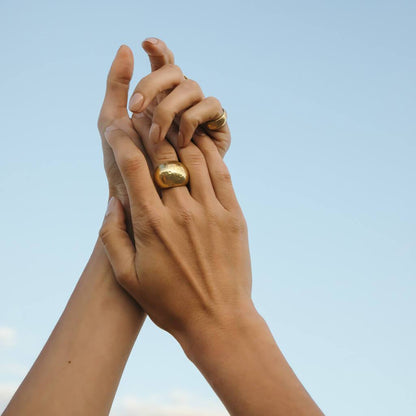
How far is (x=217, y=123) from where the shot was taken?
2.52 metres

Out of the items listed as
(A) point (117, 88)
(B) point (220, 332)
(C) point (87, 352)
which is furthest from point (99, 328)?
(A) point (117, 88)

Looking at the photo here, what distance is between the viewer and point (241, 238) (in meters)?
2.25

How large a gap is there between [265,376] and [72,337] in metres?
0.70

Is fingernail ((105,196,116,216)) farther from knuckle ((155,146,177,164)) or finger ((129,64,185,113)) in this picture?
finger ((129,64,185,113))

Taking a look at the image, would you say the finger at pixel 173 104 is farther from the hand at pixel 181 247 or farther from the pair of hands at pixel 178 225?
the hand at pixel 181 247

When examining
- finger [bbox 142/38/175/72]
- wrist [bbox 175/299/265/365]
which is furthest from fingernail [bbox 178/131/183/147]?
wrist [bbox 175/299/265/365]

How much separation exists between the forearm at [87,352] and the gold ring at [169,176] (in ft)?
1.27

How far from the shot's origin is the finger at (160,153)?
7.37 feet

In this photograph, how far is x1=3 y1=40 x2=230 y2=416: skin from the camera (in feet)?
6.49

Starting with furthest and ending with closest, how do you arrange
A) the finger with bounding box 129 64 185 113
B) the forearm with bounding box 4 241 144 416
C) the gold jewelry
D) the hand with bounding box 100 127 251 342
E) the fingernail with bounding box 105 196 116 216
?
the gold jewelry < the fingernail with bounding box 105 196 116 216 < the finger with bounding box 129 64 185 113 < the hand with bounding box 100 127 251 342 < the forearm with bounding box 4 241 144 416

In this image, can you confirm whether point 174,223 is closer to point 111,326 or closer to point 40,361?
point 111,326

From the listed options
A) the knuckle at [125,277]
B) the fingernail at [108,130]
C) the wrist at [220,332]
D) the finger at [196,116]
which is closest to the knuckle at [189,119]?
the finger at [196,116]

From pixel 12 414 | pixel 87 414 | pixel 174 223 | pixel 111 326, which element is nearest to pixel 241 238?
pixel 174 223

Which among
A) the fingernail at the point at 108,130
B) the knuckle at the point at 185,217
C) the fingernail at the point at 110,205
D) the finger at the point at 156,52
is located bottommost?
the knuckle at the point at 185,217
